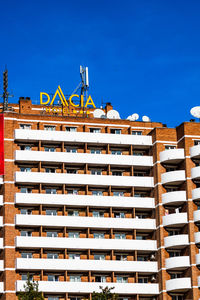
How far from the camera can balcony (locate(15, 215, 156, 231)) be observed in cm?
12588

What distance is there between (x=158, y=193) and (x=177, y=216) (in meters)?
4.80

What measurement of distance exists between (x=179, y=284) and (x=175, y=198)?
12.2 metres

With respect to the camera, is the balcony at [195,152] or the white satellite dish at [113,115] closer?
the balcony at [195,152]

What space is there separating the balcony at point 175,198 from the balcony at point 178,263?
8.18 metres

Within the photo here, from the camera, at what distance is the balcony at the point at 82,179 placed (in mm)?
128500

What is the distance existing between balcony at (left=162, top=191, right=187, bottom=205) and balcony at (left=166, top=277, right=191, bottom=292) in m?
11.0

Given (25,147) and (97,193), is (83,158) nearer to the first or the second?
(97,193)

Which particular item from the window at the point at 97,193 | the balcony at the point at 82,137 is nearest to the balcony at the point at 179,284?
the window at the point at 97,193

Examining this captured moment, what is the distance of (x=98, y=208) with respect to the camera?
429ft

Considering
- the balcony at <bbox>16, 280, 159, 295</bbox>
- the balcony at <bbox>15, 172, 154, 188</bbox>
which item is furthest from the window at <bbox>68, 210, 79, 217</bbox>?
the balcony at <bbox>16, 280, 159, 295</bbox>

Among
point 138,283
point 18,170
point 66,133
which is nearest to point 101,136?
point 66,133

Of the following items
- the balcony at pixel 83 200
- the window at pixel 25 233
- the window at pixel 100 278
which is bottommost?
the window at pixel 100 278

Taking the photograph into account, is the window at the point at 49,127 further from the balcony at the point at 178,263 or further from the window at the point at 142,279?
the balcony at the point at 178,263

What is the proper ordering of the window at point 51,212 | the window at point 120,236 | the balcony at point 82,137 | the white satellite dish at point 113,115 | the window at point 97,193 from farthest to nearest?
the white satellite dish at point 113,115 < the window at point 97,193 < the balcony at point 82,137 < the window at point 120,236 < the window at point 51,212
